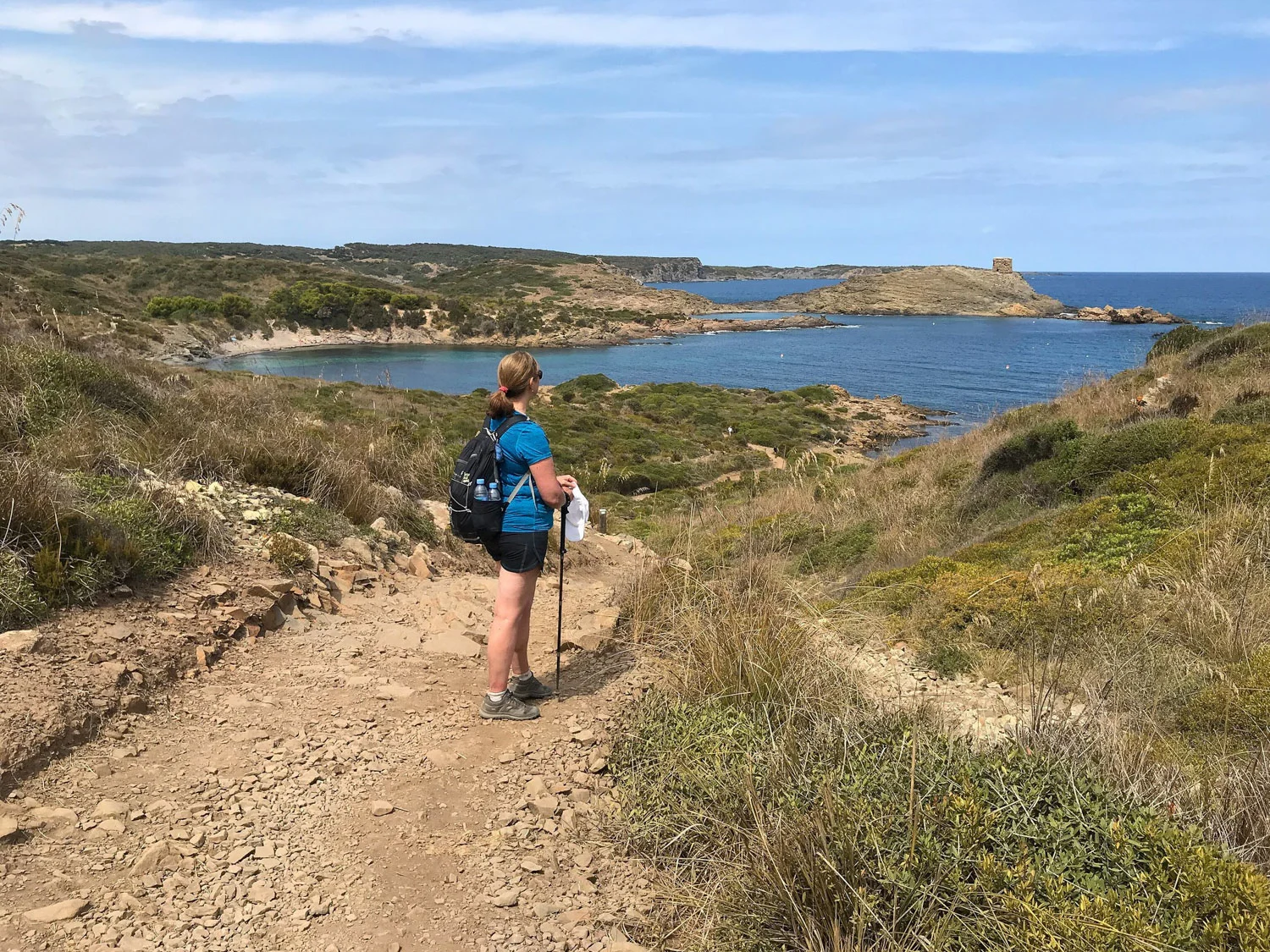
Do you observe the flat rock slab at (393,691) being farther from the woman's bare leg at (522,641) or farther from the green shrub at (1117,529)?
the green shrub at (1117,529)

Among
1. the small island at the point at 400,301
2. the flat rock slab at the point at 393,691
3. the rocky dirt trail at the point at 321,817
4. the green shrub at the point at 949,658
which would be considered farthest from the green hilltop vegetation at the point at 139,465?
the green shrub at the point at 949,658

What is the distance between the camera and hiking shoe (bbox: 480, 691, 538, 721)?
432cm

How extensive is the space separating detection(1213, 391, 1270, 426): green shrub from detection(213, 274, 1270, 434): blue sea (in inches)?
1294

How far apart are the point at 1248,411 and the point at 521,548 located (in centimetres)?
836

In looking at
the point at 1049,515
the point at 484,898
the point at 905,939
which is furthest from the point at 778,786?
the point at 1049,515

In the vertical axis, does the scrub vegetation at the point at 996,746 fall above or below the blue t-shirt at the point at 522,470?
below

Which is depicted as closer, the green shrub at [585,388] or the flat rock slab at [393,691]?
the flat rock slab at [393,691]

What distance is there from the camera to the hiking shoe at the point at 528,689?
179 inches

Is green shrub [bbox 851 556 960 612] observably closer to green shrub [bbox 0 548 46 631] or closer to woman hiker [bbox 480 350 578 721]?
woman hiker [bbox 480 350 578 721]

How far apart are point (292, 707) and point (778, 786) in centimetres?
276

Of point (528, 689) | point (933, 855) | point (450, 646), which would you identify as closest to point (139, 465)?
point (450, 646)

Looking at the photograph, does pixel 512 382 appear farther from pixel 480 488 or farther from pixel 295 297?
pixel 295 297

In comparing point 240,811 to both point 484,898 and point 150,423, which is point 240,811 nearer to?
point 484,898

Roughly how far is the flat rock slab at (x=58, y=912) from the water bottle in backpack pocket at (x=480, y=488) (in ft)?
6.75
